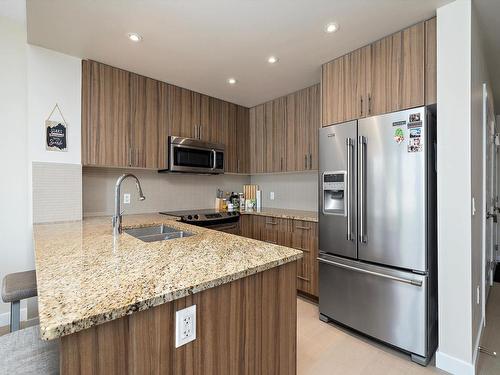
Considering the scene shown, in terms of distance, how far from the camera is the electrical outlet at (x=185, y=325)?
812mm

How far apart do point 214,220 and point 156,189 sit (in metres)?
0.91

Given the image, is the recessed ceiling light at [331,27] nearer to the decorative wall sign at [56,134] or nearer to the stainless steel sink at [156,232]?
the stainless steel sink at [156,232]

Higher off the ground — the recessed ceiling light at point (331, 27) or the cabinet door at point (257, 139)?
the recessed ceiling light at point (331, 27)

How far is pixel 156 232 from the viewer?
237 centimetres

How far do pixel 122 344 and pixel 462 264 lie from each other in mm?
1980

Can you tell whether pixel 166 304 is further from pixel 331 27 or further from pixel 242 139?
pixel 242 139

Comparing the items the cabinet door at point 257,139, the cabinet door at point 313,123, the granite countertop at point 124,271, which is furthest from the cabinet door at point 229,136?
the granite countertop at point 124,271

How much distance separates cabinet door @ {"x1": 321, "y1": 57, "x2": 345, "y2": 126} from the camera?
2320 millimetres

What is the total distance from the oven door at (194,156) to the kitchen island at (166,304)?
1.69 m

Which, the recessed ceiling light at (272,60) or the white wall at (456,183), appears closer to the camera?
the white wall at (456,183)

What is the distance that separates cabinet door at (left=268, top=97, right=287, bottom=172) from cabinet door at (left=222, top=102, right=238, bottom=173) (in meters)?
0.57

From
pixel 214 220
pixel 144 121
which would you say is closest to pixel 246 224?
pixel 214 220

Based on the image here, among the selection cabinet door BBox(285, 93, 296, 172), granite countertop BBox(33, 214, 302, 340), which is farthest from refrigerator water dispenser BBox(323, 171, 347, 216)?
granite countertop BBox(33, 214, 302, 340)

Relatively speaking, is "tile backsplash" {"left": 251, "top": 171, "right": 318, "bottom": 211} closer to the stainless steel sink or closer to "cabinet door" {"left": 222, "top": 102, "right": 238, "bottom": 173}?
"cabinet door" {"left": 222, "top": 102, "right": 238, "bottom": 173}
